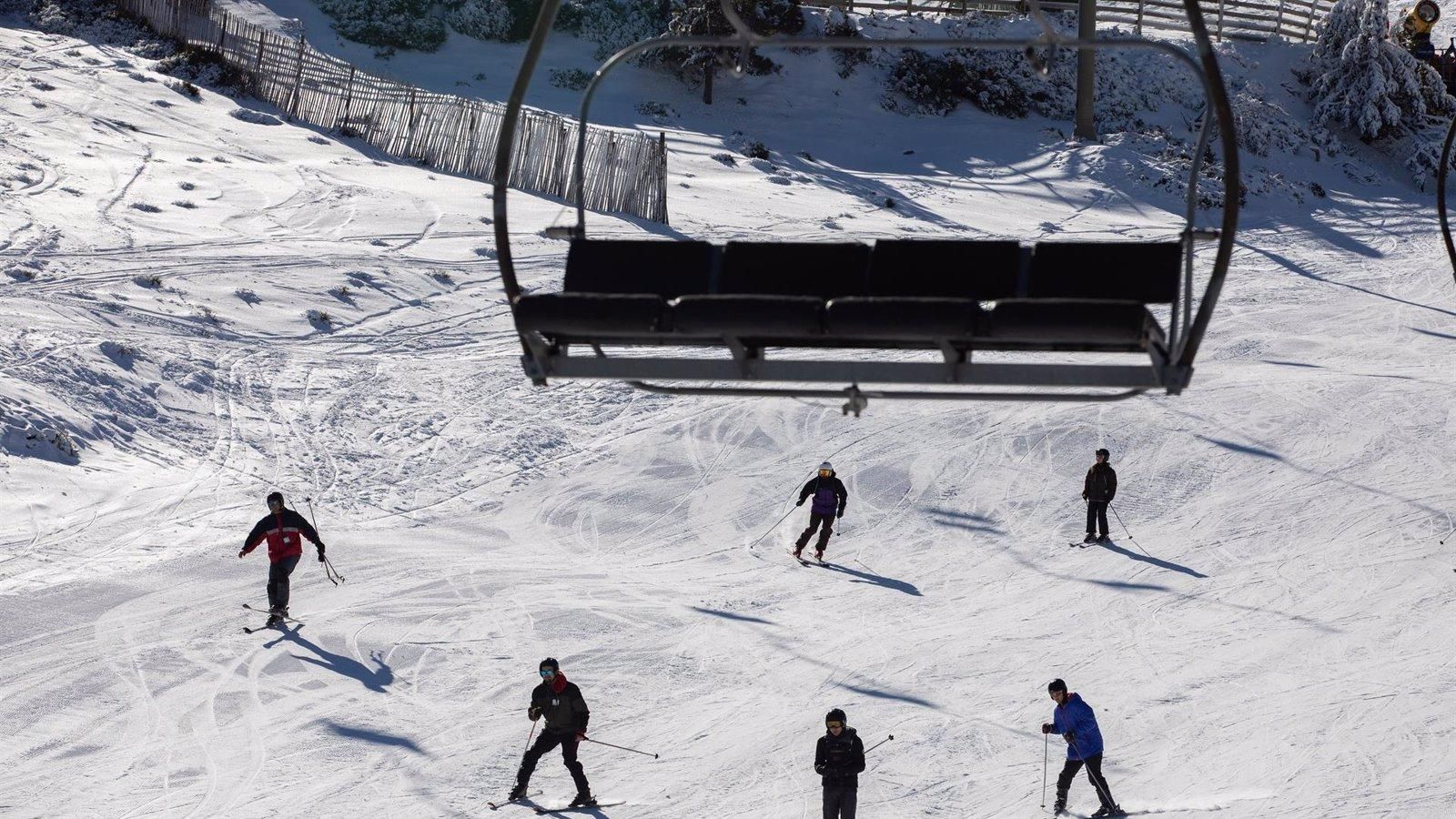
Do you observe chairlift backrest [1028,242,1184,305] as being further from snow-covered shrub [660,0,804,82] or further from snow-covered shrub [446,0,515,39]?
snow-covered shrub [446,0,515,39]

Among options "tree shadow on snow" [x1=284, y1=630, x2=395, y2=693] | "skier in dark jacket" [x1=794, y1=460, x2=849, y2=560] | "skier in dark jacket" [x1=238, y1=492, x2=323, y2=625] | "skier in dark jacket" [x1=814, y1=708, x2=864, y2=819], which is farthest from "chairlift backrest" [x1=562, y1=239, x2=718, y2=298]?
"skier in dark jacket" [x1=794, y1=460, x2=849, y2=560]

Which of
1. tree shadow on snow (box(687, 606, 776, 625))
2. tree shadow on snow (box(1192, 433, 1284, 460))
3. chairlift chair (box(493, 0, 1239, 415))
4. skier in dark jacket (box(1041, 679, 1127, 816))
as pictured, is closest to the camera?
chairlift chair (box(493, 0, 1239, 415))

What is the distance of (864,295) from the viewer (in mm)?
7645

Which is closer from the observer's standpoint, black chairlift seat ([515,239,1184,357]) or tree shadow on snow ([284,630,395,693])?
black chairlift seat ([515,239,1184,357])

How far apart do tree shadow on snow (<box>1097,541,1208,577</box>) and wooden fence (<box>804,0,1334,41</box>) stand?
24.8 metres

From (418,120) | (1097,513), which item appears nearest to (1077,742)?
(1097,513)

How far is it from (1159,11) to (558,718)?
128 ft

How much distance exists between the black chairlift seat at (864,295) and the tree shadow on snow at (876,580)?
29.0 feet

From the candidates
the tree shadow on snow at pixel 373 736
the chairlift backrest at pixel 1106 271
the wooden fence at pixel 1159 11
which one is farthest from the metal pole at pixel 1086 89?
the chairlift backrest at pixel 1106 271

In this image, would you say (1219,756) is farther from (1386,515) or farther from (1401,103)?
(1401,103)

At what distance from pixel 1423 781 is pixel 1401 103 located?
30.5 m

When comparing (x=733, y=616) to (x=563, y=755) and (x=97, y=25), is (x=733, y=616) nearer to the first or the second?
(x=563, y=755)

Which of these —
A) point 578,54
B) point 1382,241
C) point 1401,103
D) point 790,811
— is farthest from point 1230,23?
point 790,811

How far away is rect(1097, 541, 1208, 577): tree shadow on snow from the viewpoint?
16719 millimetres
